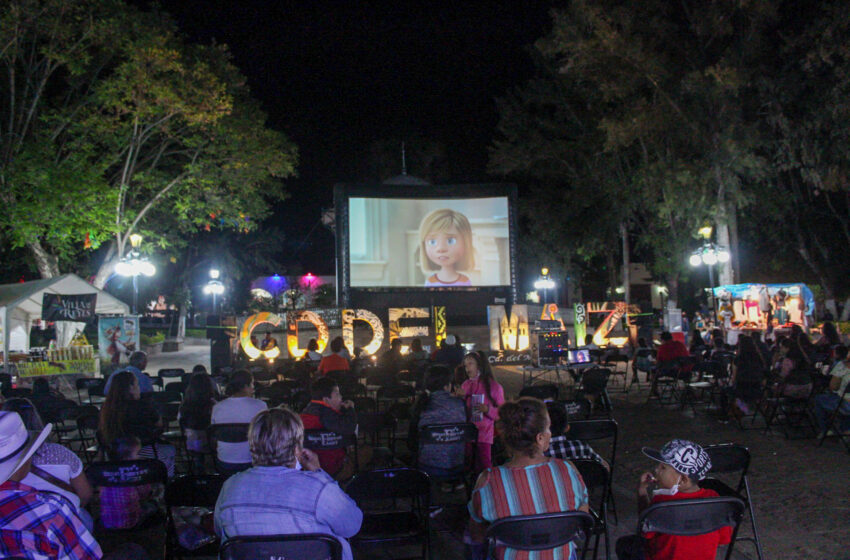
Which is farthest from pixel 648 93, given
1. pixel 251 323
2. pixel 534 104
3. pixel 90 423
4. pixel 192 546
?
pixel 192 546

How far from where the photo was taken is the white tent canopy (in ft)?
41.5

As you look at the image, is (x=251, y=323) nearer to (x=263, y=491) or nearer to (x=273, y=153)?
(x=273, y=153)

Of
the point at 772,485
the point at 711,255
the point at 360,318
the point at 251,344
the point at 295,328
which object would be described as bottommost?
the point at 772,485

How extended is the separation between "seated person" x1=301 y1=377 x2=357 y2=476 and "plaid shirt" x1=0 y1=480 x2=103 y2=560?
2.72 m

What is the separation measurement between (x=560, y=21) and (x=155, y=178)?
14.3m

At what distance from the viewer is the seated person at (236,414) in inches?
184

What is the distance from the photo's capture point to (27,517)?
196cm

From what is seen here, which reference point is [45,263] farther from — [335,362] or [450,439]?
[450,439]

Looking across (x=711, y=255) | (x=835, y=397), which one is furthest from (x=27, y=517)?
(x=711, y=255)

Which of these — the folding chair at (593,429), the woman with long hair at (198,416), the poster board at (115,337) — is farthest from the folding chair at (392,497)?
the poster board at (115,337)

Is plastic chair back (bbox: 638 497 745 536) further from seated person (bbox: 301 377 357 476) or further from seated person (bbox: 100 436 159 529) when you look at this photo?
seated person (bbox: 100 436 159 529)

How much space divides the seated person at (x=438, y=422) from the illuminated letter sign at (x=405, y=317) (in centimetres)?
1204

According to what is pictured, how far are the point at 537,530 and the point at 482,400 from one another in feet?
9.72

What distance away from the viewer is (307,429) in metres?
4.73
